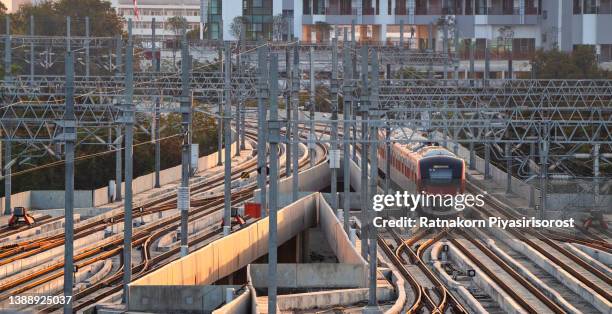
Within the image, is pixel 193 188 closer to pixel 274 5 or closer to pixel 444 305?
pixel 444 305

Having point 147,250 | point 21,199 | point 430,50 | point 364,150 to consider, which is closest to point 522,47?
point 430,50

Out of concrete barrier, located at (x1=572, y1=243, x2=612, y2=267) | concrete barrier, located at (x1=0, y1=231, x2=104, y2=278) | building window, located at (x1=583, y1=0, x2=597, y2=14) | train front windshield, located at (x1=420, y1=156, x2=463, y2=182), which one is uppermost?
building window, located at (x1=583, y1=0, x2=597, y2=14)

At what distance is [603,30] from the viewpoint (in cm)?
9112

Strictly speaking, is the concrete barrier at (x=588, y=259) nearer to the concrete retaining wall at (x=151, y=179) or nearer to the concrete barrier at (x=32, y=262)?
the concrete barrier at (x=32, y=262)

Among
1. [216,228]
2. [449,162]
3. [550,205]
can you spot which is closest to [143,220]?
[216,228]

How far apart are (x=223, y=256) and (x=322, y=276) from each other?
9.60 ft

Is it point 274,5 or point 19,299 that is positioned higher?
point 274,5

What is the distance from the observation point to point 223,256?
30.3 m

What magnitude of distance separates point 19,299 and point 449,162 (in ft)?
65.0

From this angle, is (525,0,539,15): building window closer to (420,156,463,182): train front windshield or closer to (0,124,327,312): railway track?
(0,124,327,312): railway track

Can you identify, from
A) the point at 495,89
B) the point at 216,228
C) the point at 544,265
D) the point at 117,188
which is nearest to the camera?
the point at 544,265

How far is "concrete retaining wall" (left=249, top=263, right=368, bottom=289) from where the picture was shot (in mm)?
28138

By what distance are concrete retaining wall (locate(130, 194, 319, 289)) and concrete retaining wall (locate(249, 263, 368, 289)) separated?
1.55 meters
